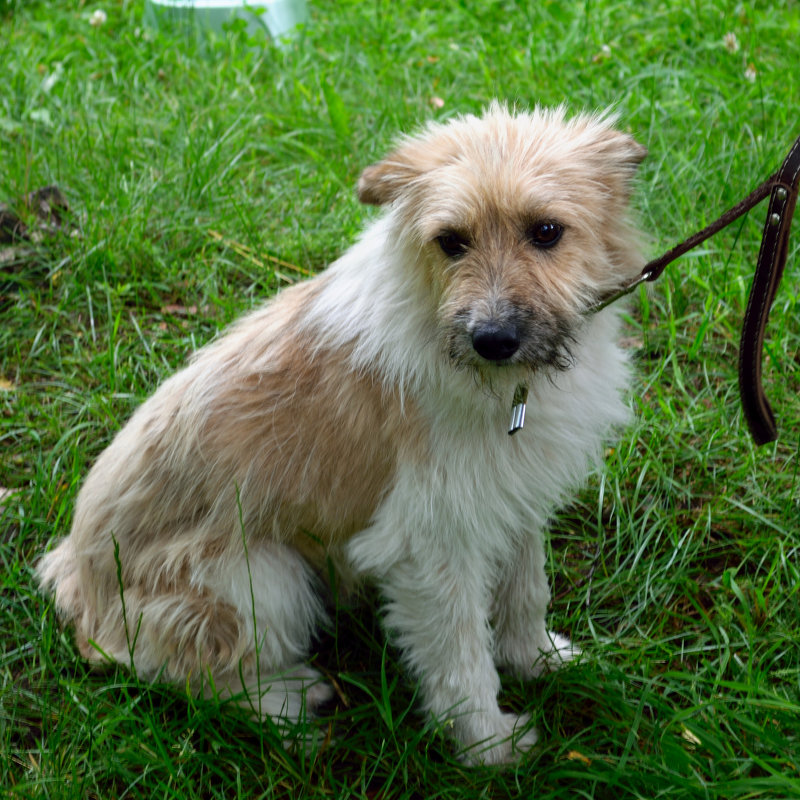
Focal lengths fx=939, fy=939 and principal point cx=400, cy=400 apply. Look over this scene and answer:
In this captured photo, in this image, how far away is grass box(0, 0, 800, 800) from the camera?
9.04ft

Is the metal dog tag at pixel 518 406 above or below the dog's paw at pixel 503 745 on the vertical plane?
above

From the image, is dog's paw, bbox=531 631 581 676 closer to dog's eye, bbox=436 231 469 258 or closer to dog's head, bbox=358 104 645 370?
dog's head, bbox=358 104 645 370

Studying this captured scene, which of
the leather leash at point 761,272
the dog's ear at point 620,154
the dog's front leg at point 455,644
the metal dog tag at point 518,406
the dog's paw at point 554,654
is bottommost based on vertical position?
the dog's paw at point 554,654

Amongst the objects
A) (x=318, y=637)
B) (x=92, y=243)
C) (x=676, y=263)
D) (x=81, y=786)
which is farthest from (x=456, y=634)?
(x=92, y=243)

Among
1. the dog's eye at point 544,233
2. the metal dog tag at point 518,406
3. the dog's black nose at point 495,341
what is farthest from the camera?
the metal dog tag at point 518,406

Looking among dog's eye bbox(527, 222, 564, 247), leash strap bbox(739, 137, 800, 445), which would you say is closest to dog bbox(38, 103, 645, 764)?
dog's eye bbox(527, 222, 564, 247)

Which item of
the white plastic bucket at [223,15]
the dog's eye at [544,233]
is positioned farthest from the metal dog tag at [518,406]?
the white plastic bucket at [223,15]

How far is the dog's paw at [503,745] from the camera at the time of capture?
279cm

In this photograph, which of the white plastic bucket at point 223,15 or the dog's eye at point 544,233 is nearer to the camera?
the dog's eye at point 544,233

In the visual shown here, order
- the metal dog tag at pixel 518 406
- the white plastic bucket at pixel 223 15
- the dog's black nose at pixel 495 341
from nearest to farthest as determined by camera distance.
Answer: the dog's black nose at pixel 495 341
the metal dog tag at pixel 518 406
the white plastic bucket at pixel 223 15

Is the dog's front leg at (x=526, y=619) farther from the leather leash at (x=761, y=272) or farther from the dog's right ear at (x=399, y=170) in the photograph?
the dog's right ear at (x=399, y=170)

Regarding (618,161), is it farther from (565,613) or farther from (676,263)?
(676,263)

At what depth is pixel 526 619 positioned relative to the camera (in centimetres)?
308

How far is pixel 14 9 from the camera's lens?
701cm
